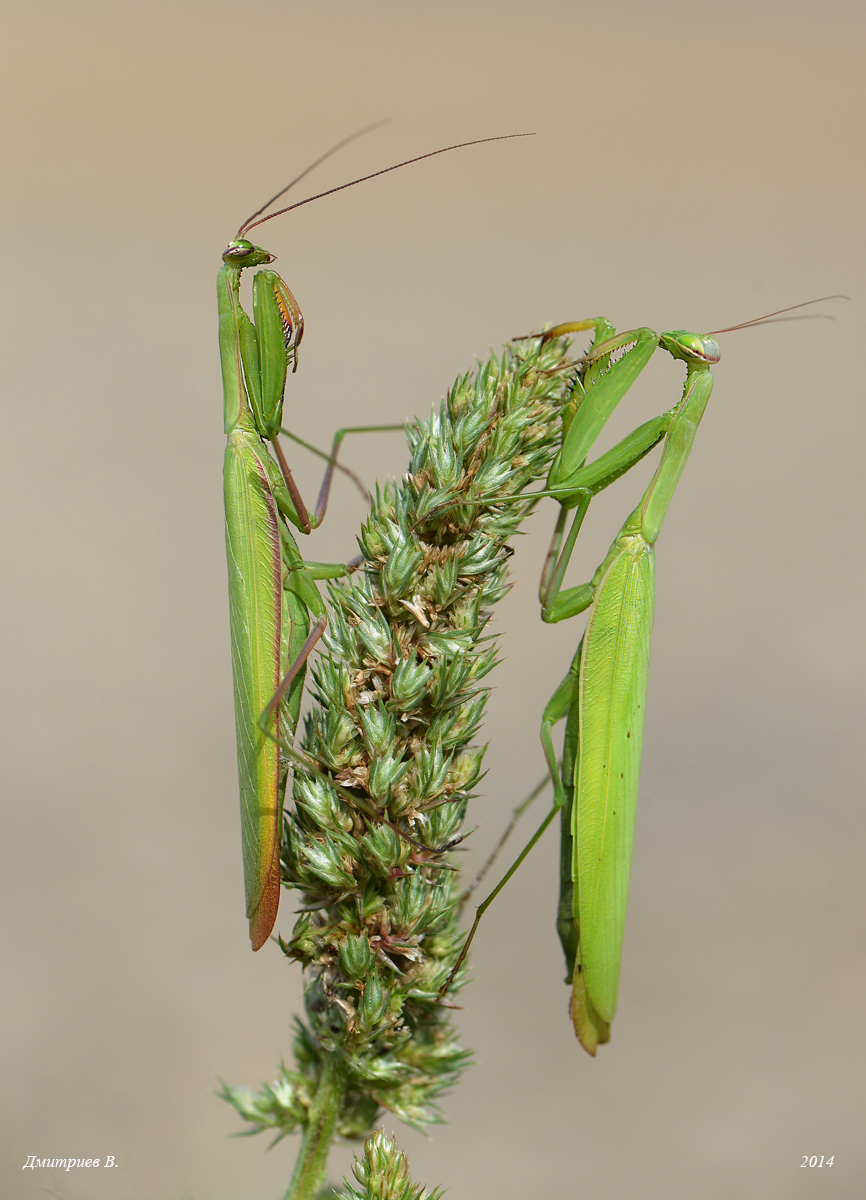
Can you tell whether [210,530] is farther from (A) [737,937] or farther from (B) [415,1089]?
(B) [415,1089]

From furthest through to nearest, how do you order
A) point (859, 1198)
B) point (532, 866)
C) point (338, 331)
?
point (338, 331), point (532, 866), point (859, 1198)

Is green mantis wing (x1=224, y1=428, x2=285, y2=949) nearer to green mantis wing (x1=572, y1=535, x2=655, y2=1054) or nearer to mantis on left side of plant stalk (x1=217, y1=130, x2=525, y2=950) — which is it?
mantis on left side of plant stalk (x1=217, y1=130, x2=525, y2=950)

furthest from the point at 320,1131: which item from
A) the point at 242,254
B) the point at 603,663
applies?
the point at 242,254

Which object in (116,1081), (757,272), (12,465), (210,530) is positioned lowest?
(116,1081)

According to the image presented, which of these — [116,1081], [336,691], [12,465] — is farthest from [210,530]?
[336,691]

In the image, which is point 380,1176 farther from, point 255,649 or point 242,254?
point 242,254

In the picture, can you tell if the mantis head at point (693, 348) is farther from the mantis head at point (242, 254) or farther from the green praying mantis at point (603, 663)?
the mantis head at point (242, 254)

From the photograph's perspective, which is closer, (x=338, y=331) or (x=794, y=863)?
(x=794, y=863)
